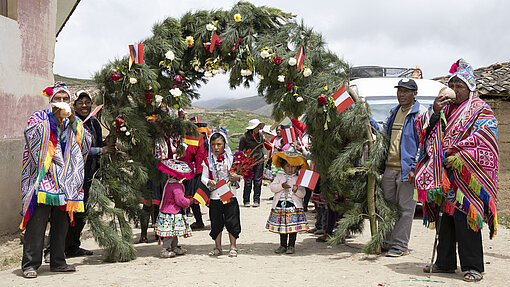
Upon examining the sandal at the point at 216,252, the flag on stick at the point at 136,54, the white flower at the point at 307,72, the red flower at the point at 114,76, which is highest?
the flag on stick at the point at 136,54

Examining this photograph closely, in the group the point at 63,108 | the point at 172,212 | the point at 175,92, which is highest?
the point at 175,92

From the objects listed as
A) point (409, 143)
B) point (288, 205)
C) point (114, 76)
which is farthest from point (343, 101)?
point (114, 76)

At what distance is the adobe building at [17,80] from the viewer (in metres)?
7.32

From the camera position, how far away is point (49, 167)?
494 cm

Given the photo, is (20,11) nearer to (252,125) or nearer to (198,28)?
(198,28)

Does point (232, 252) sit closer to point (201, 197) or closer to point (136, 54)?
point (201, 197)

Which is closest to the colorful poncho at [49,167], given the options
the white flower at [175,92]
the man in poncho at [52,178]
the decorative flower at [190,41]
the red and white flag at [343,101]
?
the man in poncho at [52,178]

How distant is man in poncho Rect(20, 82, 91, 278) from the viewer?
488 cm

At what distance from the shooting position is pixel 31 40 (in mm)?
7824

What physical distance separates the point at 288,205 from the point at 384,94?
3625 mm

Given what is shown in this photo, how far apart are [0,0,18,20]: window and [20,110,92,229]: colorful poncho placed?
3.36 metres

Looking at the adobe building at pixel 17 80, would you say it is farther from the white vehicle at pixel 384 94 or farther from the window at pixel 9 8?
the white vehicle at pixel 384 94

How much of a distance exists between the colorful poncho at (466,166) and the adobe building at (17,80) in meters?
6.13

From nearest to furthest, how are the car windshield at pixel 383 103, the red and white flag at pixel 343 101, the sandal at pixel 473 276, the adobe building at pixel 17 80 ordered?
the sandal at pixel 473 276
the red and white flag at pixel 343 101
the adobe building at pixel 17 80
the car windshield at pixel 383 103
